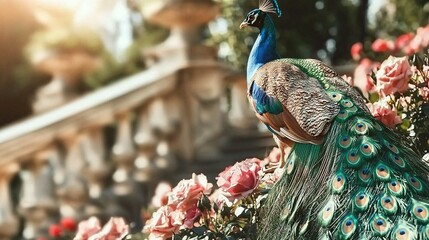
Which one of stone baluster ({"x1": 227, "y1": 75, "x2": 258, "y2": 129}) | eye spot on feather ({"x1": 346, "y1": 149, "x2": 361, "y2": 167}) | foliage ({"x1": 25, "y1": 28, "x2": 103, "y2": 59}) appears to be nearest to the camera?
eye spot on feather ({"x1": 346, "y1": 149, "x2": 361, "y2": 167})

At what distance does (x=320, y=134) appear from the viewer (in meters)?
2.57

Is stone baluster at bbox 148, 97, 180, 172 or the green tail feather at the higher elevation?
the green tail feather

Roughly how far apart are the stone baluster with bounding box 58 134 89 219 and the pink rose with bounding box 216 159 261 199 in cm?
321

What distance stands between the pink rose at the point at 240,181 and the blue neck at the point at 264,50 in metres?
0.35

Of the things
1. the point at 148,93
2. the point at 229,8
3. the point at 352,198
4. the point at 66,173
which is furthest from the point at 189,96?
the point at 352,198

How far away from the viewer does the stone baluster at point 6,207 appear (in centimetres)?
574

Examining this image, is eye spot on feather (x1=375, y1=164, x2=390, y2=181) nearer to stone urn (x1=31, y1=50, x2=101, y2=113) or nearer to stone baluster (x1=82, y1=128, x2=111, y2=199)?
stone baluster (x1=82, y1=128, x2=111, y2=199)

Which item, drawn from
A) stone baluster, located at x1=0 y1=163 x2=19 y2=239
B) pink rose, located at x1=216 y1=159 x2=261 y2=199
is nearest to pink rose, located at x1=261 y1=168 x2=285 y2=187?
pink rose, located at x1=216 y1=159 x2=261 y2=199

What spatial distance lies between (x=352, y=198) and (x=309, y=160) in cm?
21

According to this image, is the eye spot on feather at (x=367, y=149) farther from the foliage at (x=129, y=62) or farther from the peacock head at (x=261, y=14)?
the foliage at (x=129, y=62)

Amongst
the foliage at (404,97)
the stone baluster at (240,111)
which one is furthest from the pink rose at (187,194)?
the stone baluster at (240,111)

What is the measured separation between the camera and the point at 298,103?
8.48 ft

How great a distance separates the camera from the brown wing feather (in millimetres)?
2562

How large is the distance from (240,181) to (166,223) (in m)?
0.32
